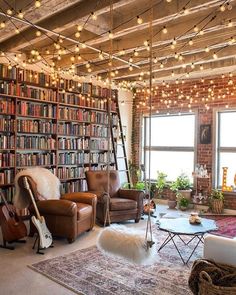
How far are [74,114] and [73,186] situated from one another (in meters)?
1.48

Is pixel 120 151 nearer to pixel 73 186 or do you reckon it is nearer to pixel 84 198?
pixel 73 186

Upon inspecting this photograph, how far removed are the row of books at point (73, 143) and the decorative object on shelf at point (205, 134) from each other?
252 cm

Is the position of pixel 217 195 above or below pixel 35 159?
below

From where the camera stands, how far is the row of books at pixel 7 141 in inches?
211

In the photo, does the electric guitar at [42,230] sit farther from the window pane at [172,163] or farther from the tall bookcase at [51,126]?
the window pane at [172,163]

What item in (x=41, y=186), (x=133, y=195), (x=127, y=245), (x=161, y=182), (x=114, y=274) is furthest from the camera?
(x=161, y=182)

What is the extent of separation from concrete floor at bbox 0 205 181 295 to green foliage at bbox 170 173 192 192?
2914mm

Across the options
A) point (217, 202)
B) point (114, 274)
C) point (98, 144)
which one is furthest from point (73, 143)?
point (114, 274)

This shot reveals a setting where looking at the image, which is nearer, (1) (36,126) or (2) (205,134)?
(1) (36,126)

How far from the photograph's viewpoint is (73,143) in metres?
6.53

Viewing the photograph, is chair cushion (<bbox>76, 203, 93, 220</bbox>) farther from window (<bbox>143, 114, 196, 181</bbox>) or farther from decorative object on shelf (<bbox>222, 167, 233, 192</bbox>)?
window (<bbox>143, 114, 196, 181</bbox>)

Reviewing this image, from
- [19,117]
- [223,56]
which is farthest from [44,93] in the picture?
[223,56]

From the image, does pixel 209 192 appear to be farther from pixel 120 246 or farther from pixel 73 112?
pixel 120 246

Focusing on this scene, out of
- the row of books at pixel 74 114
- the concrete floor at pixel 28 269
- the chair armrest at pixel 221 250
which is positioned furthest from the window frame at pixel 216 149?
the chair armrest at pixel 221 250
